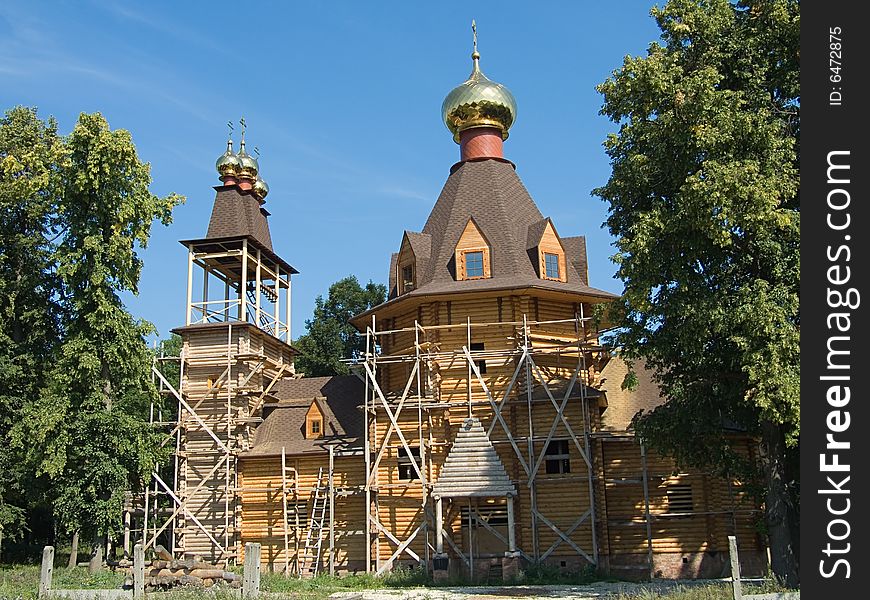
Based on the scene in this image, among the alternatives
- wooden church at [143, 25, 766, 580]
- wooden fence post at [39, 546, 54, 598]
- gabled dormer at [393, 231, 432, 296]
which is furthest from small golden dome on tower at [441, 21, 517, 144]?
wooden fence post at [39, 546, 54, 598]

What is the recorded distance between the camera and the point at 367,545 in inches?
1033

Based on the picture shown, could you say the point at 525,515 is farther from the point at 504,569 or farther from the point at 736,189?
the point at 736,189

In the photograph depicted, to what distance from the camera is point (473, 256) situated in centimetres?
2838

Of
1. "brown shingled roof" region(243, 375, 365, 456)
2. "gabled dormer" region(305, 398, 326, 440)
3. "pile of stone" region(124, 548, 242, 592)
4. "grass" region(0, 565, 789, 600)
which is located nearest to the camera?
"grass" region(0, 565, 789, 600)

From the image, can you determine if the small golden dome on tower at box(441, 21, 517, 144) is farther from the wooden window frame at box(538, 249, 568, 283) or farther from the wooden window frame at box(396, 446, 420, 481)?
the wooden window frame at box(396, 446, 420, 481)

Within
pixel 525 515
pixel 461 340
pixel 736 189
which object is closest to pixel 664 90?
pixel 736 189

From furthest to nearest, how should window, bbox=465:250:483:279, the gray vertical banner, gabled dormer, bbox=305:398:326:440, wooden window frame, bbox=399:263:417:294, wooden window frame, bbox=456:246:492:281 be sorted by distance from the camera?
gabled dormer, bbox=305:398:326:440 → wooden window frame, bbox=399:263:417:294 → window, bbox=465:250:483:279 → wooden window frame, bbox=456:246:492:281 → the gray vertical banner

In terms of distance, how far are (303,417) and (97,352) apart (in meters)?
7.31

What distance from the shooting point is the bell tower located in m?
28.9

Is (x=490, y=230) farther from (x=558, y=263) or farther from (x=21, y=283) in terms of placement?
(x=21, y=283)

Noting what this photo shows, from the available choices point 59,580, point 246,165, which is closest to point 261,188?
point 246,165

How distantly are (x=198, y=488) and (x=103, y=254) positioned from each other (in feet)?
27.9

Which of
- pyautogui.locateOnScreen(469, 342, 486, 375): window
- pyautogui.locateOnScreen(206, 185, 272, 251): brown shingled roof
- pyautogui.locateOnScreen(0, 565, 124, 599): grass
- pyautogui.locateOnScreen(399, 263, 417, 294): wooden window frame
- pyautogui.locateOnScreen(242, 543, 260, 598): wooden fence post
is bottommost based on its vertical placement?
pyautogui.locateOnScreen(0, 565, 124, 599): grass

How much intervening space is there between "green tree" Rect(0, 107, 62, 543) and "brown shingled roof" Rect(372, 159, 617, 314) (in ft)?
43.2
